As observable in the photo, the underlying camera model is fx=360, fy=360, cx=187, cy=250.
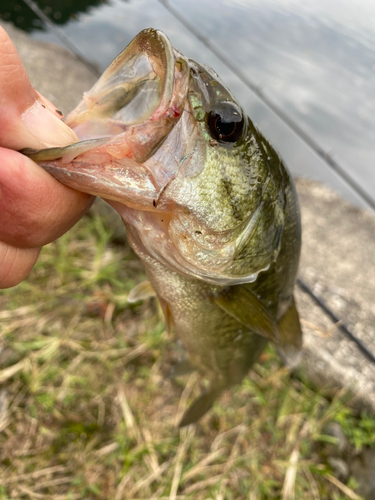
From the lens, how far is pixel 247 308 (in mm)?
1223

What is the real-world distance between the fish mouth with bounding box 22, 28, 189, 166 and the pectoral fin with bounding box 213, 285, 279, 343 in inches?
24.2

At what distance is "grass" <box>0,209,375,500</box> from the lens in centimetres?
190

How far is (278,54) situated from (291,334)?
5.98 metres

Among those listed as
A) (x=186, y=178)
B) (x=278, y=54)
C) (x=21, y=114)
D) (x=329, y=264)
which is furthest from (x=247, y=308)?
(x=278, y=54)

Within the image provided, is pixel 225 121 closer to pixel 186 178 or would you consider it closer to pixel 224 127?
pixel 224 127

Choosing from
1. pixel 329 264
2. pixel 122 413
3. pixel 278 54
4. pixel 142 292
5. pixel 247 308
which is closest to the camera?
pixel 247 308

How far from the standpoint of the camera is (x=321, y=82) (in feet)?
19.0

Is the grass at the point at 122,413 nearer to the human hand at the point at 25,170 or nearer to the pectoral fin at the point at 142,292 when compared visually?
the pectoral fin at the point at 142,292

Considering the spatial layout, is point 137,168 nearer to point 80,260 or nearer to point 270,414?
point 80,260

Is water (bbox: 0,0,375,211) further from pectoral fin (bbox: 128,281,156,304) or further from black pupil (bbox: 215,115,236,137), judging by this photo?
black pupil (bbox: 215,115,236,137)

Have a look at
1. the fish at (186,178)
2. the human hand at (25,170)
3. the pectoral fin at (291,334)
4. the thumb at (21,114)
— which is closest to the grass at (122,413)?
the pectoral fin at (291,334)

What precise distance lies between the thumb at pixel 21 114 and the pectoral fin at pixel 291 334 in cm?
108

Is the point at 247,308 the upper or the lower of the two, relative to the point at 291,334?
upper

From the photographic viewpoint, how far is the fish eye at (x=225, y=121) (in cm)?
89
